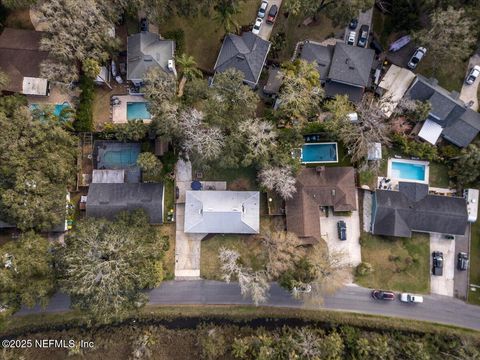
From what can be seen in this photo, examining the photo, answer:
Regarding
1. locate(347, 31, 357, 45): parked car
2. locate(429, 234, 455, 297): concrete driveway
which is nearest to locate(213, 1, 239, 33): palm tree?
locate(347, 31, 357, 45): parked car

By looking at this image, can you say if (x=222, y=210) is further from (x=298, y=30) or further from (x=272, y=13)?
(x=272, y=13)

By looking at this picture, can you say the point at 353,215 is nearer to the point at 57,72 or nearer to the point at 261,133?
the point at 261,133

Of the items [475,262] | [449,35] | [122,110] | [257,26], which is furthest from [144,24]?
[475,262]

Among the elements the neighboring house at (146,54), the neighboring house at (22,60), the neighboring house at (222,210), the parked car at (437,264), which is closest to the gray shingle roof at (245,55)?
the neighboring house at (146,54)

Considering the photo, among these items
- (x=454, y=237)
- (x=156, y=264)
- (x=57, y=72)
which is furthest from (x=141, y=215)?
(x=454, y=237)

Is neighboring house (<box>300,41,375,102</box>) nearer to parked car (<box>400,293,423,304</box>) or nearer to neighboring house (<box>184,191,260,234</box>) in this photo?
neighboring house (<box>184,191,260,234</box>)

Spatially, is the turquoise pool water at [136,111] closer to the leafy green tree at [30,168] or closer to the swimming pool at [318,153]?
the leafy green tree at [30,168]
